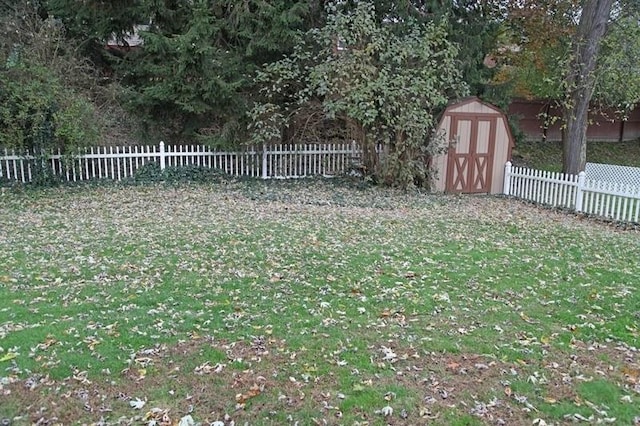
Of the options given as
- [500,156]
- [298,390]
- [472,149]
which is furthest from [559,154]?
[298,390]

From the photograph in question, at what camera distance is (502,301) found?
16.2 ft

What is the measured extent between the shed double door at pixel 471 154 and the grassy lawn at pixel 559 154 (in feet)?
22.4

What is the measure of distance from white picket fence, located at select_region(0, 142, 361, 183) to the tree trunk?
200 inches

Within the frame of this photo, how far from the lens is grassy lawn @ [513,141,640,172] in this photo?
19.3 metres

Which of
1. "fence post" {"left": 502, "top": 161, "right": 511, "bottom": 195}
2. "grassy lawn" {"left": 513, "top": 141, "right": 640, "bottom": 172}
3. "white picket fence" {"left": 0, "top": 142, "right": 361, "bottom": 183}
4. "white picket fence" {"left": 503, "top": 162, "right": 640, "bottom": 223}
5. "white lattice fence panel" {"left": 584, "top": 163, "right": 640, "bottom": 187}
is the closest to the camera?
"white picket fence" {"left": 503, "top": 162, "right": 640, "bottom": 223}

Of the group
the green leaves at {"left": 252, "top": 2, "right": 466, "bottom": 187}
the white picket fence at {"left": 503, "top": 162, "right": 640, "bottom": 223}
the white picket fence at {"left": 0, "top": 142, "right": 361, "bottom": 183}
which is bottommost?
the white picket fence at {"left": 503, "top": 162, "right": 640, "bottom": 223}

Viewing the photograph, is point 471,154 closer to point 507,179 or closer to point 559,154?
point 507,179

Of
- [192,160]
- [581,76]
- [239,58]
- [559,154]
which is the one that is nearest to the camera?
[581,76]

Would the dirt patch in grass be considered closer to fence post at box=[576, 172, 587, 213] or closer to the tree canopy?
fence post at box=[576, 172, 587, 213]

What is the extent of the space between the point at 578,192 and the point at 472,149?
270 centimetres

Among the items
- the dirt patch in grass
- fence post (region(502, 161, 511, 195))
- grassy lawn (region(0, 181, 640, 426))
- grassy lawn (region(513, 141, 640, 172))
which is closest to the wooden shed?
fence post (region(502, 161, 511, 195))

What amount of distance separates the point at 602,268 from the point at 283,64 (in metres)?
7.99

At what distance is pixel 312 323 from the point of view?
4.30 metres

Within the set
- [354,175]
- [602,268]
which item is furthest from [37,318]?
[354,175]
